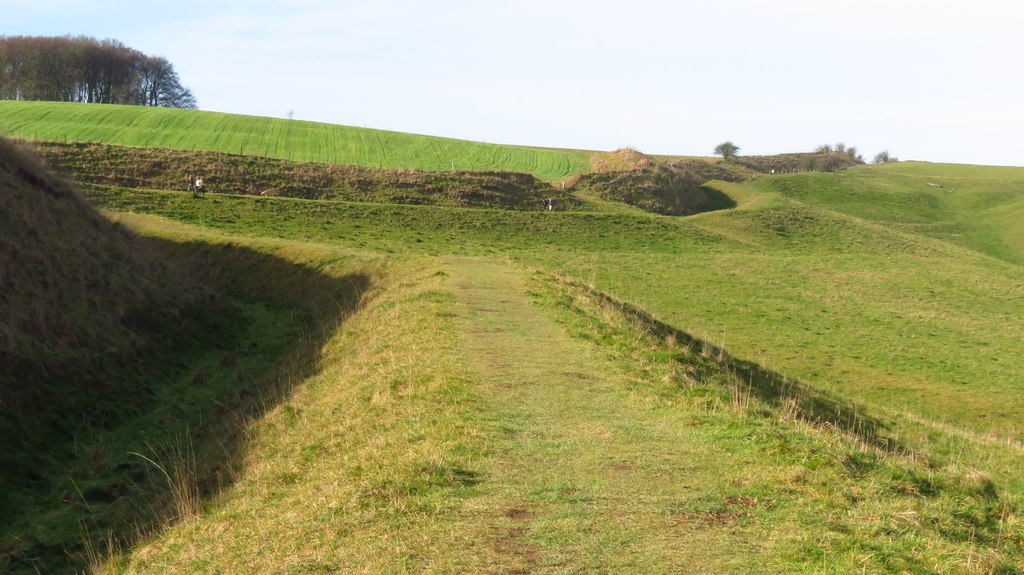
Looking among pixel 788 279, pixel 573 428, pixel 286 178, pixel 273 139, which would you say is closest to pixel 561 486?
pixel 573 428

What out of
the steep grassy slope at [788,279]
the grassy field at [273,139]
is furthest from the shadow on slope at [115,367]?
the grassy field at [273,139]

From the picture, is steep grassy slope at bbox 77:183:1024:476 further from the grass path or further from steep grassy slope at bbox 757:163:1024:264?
steep grassy slope at bbox 757:163:1024:264

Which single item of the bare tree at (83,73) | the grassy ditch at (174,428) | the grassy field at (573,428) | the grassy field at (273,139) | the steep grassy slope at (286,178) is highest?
the bare tree at (83,73)

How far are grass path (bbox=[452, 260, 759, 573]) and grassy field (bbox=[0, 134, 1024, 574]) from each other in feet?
0.14

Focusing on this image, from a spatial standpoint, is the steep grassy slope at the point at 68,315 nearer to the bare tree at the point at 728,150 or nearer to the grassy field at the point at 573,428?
the grassy field at the point at 573,428

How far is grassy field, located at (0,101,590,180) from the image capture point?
71875mm

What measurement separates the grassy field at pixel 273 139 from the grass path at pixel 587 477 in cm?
5599

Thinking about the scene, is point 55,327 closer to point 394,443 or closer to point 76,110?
point 394,443

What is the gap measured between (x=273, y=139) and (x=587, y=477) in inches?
3003

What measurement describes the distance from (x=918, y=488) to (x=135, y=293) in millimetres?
Result: 20659

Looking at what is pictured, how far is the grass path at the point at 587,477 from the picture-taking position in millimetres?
8023

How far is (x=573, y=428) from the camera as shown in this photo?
12.2 meters

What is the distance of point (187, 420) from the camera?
19000 mm

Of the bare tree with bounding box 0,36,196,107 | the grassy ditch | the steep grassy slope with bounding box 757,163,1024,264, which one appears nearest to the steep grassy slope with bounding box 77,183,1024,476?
the grassy ditch
